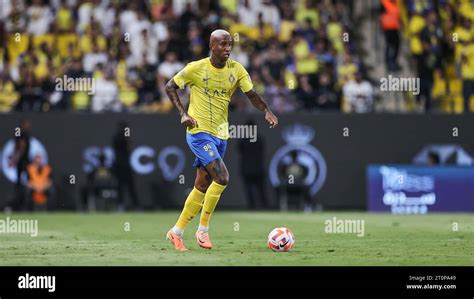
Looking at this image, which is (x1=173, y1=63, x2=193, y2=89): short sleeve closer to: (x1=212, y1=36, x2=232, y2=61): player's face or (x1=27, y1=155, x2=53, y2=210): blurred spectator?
(x1=212, y1=36, x2=232, y2=61): player's face

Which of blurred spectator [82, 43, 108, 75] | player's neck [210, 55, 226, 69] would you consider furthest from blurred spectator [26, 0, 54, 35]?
player's neck [210, 55, 226, 69]

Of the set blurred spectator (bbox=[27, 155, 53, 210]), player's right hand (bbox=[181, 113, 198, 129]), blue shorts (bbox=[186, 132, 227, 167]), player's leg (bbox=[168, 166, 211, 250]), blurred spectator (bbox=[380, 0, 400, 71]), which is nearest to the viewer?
player's right hand (bbox=[181, 113, 198, 129])

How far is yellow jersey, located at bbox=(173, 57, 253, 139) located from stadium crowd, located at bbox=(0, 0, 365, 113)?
38.6 feet

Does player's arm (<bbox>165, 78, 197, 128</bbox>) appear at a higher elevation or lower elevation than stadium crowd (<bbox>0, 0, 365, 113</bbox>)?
lower

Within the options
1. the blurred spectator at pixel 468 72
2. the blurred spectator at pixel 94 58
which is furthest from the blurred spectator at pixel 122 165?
the blurred spectator at pixel 468 72

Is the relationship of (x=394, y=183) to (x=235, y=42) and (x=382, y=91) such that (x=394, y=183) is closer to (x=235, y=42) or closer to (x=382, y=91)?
(x=382, y=91)

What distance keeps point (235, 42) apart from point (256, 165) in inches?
127

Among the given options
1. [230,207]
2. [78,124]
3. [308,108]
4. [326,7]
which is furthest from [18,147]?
[326,7]

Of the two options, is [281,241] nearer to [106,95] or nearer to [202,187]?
[202,187]

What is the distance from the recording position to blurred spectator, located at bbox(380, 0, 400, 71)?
29109 mm

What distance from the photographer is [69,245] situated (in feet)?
54.9

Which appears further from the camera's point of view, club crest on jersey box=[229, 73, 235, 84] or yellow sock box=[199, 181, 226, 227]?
club crest on jersey box=[229, 73, 235, 84]
